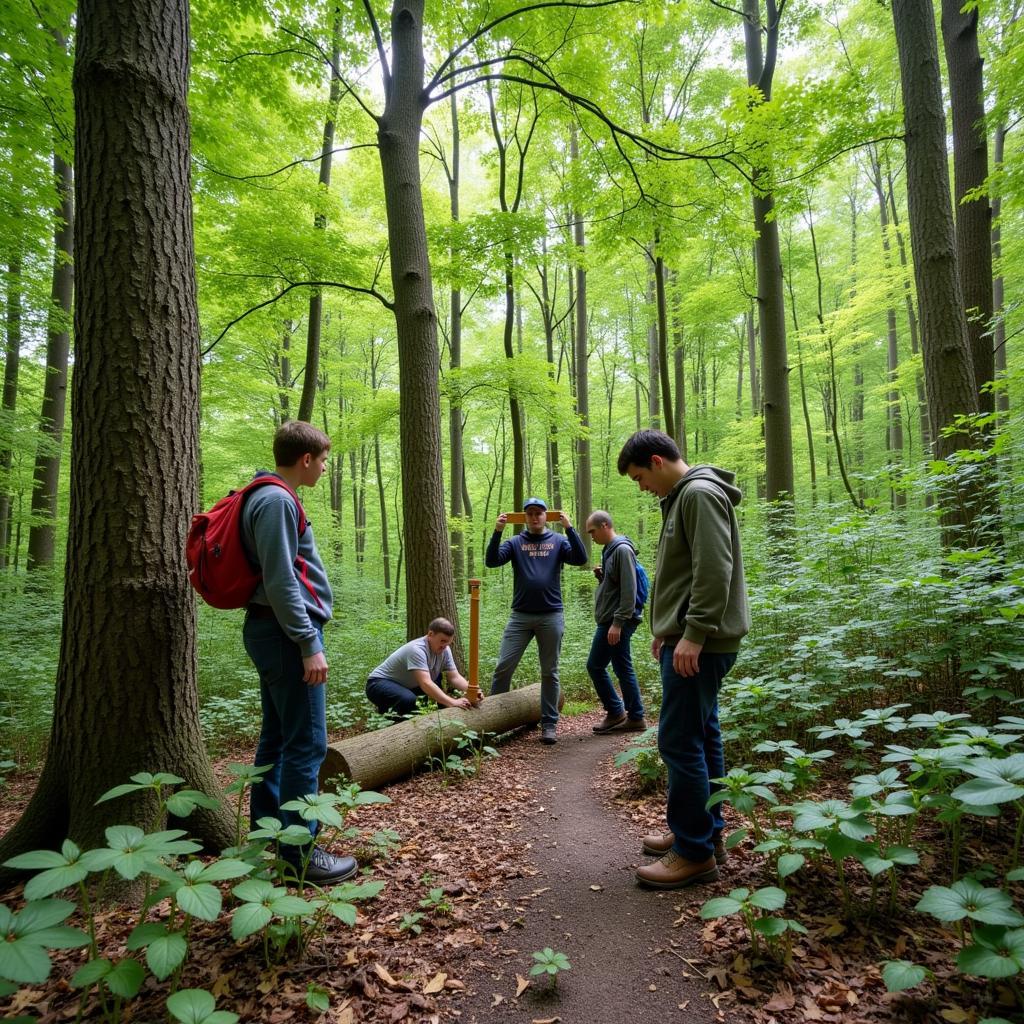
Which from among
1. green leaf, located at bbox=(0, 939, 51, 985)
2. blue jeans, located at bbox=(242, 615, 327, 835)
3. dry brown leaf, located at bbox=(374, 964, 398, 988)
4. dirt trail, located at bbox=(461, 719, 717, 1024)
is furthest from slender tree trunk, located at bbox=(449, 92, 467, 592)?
green leaf, located at bbox=(0, 939, 51, 985)

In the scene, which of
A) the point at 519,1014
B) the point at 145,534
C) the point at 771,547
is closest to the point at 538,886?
Answer: the point at 519,1014

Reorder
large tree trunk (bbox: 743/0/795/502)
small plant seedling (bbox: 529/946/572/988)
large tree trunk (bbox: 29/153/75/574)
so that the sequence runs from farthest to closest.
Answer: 1. large tree trunk (bbox: 29/153/75/574)
2. large tree trunk (bbox: 743/0/795/502)
3. small plant seedling (bbox: 529/946/572/988)

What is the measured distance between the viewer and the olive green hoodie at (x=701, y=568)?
2.48 m

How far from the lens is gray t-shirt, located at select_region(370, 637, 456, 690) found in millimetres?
5125

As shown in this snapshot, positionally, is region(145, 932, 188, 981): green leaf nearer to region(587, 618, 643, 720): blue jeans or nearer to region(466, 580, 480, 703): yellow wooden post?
region(466, 580, 480, 703): yellow wooden post

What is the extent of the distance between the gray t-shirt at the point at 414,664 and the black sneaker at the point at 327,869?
92.6 inches

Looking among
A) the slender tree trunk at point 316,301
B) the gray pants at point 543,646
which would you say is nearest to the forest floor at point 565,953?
the gray pants at point 543,646

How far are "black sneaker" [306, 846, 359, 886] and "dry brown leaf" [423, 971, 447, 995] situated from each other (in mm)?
773

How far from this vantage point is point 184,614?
2846mm

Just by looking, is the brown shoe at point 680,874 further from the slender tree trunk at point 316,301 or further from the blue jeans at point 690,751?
the slender tree trunk at point 316,301

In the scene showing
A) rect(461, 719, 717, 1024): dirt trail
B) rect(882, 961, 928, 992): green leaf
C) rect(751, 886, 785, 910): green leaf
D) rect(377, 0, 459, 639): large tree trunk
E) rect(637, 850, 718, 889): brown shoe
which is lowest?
rect(461, 719, 717, 1024): dirt trail

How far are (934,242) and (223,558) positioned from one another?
6.98m

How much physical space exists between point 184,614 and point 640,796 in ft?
10.5

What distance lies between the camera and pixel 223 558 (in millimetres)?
2545
